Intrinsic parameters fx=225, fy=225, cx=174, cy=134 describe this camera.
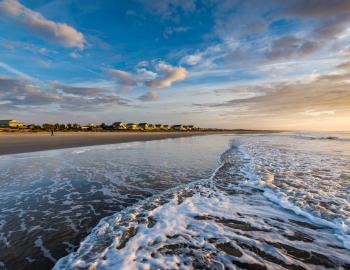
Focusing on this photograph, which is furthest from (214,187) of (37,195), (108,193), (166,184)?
(37,195)

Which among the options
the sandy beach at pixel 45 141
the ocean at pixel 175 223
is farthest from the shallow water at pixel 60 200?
the sandy beach at pixel 45 141

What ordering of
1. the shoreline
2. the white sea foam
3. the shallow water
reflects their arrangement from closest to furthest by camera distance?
the white sea foam < the shallow water < the shoreline

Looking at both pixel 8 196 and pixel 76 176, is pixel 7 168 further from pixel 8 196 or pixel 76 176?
pixel 8 196

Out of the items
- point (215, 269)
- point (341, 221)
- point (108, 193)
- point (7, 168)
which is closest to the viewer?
point (215, 269)

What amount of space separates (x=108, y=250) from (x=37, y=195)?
4.72 metres

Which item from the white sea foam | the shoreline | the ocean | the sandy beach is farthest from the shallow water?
the sandy beach

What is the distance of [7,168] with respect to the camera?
12.1 metres

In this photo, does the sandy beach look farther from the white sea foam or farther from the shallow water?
the white sea foam

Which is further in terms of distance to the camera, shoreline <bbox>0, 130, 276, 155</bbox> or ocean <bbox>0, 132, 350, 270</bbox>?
shoreline <bbox>0, 130, 276, 155</bbox>

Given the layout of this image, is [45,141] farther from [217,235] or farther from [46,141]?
[217,235]

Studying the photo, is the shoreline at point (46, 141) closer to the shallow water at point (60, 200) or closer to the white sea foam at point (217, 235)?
the shallow water at point (60, 200)

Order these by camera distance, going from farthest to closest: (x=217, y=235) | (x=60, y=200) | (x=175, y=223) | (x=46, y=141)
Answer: (x=46, y=141) → (x=60, y=200) → (x=175, y=223) → (x=217, y=235)

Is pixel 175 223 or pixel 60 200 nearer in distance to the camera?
pixel 175 223

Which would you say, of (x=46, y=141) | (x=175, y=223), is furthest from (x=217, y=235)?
(x=46, y=141)
